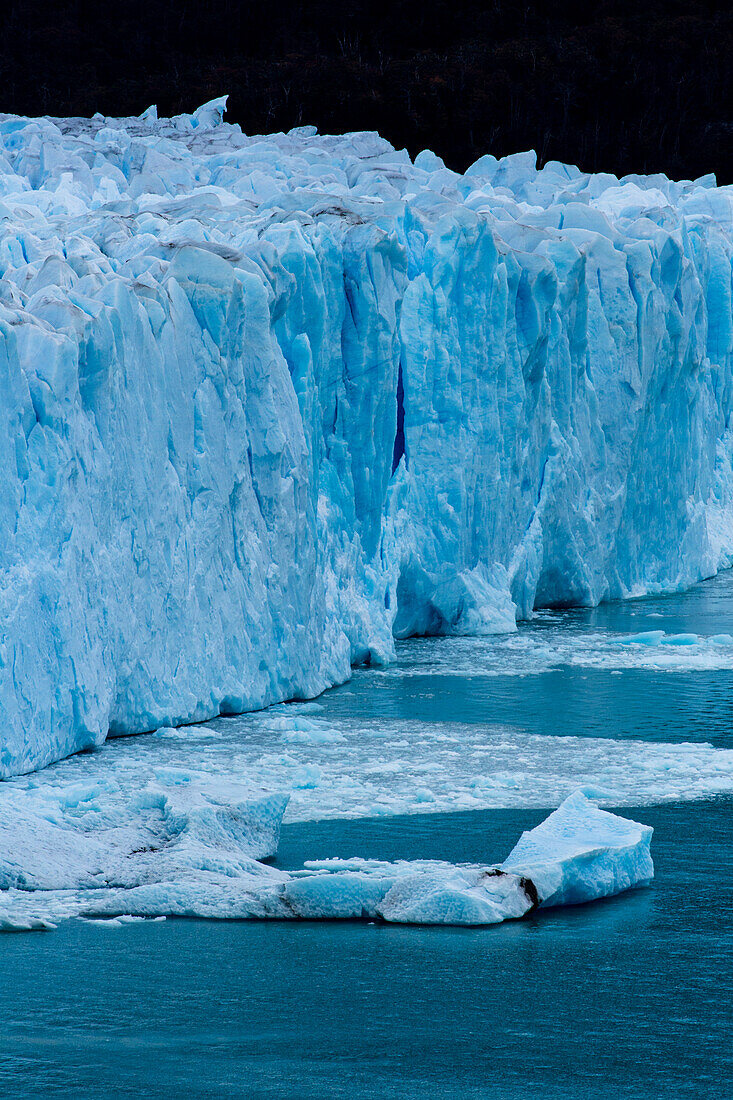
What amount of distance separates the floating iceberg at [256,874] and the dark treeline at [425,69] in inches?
853

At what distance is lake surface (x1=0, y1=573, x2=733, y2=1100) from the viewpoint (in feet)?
15.8

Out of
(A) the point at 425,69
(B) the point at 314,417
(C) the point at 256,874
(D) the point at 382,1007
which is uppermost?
(A) the point at 425,69

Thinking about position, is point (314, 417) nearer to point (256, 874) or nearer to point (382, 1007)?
point (256, 874)

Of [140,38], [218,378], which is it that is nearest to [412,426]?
[218,378]

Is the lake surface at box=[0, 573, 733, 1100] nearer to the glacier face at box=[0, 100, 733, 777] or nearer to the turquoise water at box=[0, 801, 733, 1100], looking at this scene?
the turquoise water at box=[0, 801, 733, 1100]

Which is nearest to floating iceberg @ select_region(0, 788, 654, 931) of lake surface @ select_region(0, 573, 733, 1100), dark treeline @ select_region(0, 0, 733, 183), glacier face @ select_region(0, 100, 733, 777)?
lake surface @ select_region(0, 573, 733, 1100)

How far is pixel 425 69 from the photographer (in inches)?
1101

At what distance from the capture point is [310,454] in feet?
35.3

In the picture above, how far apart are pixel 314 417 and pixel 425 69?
1864 cm

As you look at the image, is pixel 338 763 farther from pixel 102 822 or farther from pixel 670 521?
pixel 670 521

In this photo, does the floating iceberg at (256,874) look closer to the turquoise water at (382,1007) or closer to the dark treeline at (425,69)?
the turquoise water at (382,1007)

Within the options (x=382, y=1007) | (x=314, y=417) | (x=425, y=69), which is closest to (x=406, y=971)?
(x=382, y=1007)

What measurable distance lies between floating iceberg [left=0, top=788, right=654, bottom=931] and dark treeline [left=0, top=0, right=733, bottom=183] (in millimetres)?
21660

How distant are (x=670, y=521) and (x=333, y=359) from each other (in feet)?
18.1
